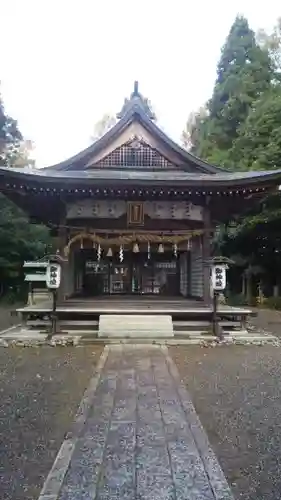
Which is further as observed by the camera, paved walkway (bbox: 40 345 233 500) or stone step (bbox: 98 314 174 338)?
stone step (bbox: 98 314 174 338)

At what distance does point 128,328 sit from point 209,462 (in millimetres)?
9404

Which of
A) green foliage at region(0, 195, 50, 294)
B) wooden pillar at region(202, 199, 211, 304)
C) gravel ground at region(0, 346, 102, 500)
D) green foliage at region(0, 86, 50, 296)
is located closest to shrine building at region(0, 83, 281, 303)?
wooden pillar at region(202, 199, 211, 304)

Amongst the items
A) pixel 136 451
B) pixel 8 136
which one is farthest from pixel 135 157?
pixel 8 136

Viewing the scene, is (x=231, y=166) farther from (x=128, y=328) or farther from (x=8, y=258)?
(x=128, y=328)

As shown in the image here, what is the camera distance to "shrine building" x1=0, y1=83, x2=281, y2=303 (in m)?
14.0

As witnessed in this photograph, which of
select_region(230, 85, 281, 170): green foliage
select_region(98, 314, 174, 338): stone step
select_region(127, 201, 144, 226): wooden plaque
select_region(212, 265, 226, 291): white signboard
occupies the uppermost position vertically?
select_region(230, 85, 281, 170): green foliage

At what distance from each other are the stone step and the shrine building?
180 cm

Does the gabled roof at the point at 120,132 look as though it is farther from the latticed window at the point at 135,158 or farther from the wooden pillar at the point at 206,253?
the wooden pillar at the point at 206,253

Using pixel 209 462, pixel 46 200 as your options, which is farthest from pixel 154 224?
pixel 209 462

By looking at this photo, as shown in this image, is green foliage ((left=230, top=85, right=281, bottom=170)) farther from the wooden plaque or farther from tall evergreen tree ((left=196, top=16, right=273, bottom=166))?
the wooden plaque

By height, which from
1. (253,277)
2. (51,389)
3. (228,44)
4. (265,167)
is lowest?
(51,389)

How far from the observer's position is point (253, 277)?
3216cm

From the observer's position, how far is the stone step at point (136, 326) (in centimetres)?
1347

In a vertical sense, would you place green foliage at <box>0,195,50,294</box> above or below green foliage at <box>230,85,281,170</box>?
below
